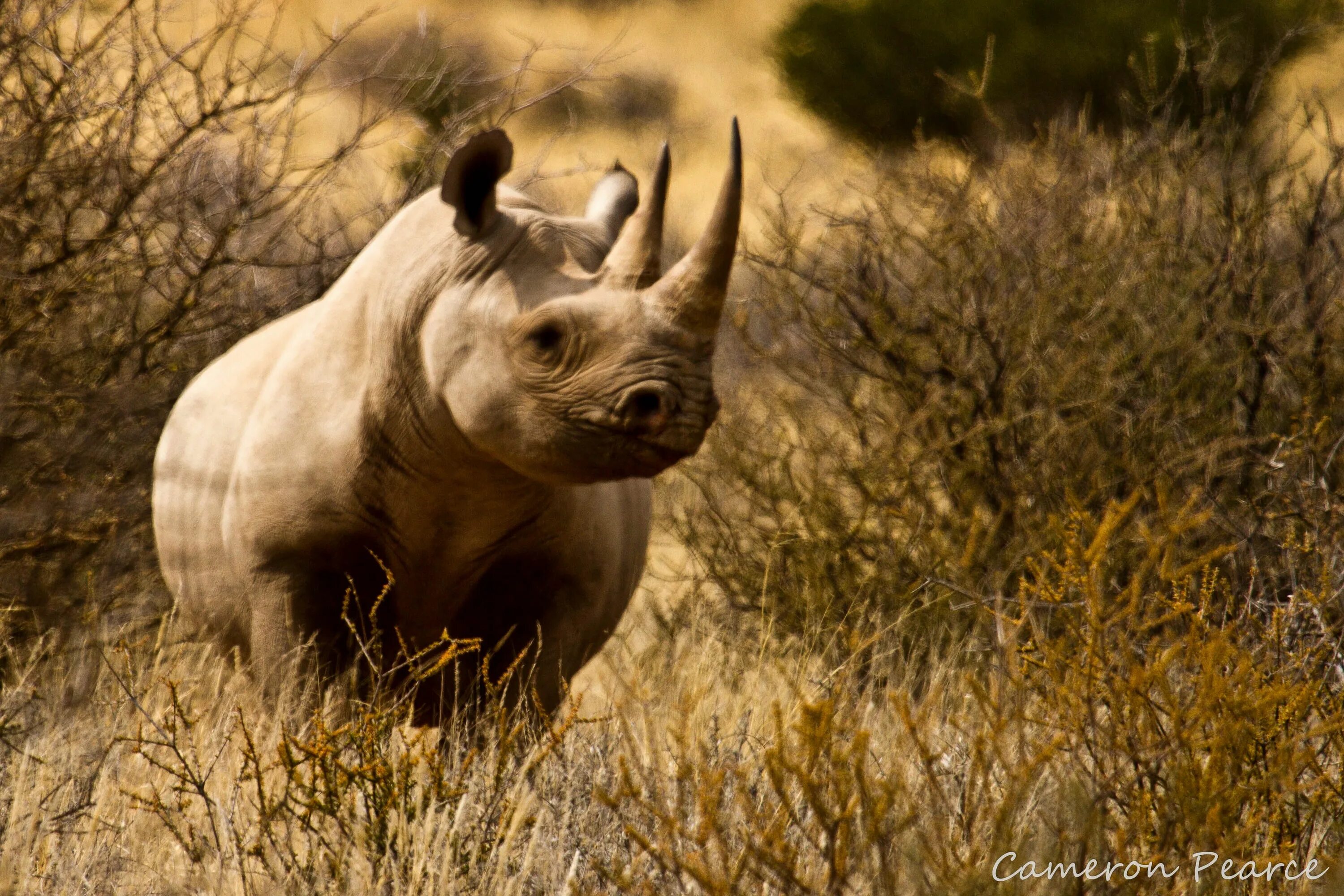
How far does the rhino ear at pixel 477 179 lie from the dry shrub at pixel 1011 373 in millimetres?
2362

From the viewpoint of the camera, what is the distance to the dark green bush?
22.7m

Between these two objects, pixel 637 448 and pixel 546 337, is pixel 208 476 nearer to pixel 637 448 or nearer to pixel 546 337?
pixel 546 337

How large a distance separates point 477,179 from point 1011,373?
2.87 meters

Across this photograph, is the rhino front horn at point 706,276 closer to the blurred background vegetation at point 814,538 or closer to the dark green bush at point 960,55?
the blurred background vegetation at point 814,538

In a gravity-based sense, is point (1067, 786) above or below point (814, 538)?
below

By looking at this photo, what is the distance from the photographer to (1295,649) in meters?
4.36

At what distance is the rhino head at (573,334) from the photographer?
404cm

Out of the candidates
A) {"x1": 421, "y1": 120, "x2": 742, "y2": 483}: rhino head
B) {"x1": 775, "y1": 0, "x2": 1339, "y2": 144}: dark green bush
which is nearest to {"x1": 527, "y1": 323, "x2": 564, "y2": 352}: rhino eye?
{"x1": 421, "y1": 120, "x2": 742, "y2": 483}: rhino head

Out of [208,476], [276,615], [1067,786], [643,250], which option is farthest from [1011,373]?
[1067,786]

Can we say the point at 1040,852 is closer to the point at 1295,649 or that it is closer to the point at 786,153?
the point at 1295,649

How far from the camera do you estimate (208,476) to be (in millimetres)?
5027

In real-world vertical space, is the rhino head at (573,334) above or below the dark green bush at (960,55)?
below

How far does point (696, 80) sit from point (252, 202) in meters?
20.9

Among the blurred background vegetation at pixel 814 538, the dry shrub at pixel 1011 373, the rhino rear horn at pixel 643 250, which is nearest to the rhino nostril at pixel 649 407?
the rhino rear horn at pixel 643 250
